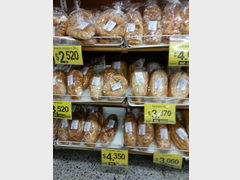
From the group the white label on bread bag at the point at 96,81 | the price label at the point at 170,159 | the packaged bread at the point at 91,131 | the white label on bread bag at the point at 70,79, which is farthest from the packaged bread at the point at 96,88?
the price label at the point at 170,159

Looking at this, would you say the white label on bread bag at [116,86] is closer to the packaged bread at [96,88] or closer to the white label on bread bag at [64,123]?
the packaged bread at [96,88]

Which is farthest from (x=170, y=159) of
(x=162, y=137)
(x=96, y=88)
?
(x=96, y=88)

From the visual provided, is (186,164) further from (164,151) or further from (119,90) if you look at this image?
(119,90)

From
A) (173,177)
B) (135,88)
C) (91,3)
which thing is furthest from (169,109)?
(91,3)

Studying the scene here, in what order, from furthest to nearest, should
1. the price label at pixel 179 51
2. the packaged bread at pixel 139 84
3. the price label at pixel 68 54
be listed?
the packaged bread at pixel 139 84
the price label at pixel 68 54
the price label at pixel 179 51

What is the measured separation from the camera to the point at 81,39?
3.64ft

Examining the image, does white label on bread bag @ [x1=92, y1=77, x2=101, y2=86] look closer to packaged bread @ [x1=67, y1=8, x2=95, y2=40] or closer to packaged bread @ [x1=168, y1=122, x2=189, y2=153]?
packaged bread @ [x1=67, y1=8, x2=95, y2=40]

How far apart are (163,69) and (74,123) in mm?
831

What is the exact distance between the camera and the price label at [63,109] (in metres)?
1.21

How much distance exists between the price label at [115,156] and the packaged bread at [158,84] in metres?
0.48

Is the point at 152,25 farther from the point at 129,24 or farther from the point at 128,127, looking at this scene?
the point at 128,127

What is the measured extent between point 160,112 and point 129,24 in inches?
23.9

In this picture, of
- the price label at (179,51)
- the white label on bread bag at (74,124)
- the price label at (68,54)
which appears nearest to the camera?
the price label at (179,51)

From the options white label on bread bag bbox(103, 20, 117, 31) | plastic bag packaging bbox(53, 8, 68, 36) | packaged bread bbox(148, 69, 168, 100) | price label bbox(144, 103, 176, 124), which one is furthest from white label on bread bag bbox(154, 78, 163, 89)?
plastic bag packaging bbox(53, 8, 68, 36)
